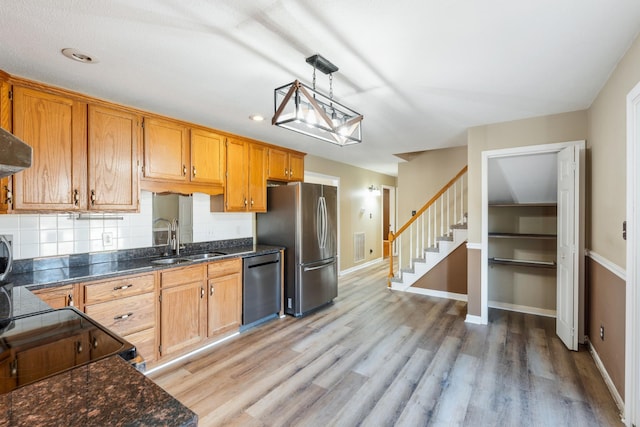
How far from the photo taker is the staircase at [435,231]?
4723 millimetres

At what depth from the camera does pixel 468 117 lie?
325 cm

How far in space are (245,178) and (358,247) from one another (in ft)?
12.0

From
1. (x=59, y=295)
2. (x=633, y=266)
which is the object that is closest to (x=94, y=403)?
(x=59, y=295)

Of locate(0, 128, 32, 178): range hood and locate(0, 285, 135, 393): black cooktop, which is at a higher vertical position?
locate(0, 128, 32, 178): range hood

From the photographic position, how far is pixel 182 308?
9.46 feet

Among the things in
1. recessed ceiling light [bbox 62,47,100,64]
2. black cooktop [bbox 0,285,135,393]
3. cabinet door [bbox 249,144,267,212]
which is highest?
recessed ceiling light [bbox 62,47,100,64]

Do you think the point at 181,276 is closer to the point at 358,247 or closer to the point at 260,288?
the point at 260,288

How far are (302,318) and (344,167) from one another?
3.33 meters

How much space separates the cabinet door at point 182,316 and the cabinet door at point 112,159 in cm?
88

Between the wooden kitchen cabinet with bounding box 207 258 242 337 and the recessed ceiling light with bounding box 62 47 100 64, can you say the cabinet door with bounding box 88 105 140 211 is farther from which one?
the wooden kitchen cabinet with bounding box 207 258 242 337


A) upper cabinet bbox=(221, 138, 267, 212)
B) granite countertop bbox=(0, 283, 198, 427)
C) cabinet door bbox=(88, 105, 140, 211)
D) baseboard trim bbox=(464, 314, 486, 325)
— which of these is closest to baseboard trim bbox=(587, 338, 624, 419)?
baseboard trim bbox=(464, 314, 486, 325)

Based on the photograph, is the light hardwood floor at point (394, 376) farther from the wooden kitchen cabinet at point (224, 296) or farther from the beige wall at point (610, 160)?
the beige wall at point (610, 160)

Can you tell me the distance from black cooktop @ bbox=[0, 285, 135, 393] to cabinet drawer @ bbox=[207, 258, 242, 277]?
1625mm

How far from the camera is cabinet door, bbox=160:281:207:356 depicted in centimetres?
274
